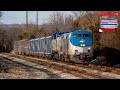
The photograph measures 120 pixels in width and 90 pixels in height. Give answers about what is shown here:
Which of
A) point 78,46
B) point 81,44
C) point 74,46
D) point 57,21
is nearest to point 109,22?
point 81,44

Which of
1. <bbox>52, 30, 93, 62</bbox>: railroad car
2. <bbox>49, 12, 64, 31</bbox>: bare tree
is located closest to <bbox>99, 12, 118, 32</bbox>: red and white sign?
<bbox>52, 30, 93, 62</bbox>: railroad car

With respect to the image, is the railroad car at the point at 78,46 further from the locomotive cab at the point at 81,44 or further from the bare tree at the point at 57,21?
the bare tree at the point at 57,21

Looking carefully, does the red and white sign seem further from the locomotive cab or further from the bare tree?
the bare tree

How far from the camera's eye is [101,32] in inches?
1366

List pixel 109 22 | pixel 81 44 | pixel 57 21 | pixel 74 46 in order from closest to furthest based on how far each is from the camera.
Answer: pixel 74 46 → pixel 81 44 → pixel 109 22 → pixel 57 21

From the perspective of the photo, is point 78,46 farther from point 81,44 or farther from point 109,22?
point 109,22

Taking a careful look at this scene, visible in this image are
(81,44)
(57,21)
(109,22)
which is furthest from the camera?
(57,21)

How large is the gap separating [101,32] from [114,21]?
267cm

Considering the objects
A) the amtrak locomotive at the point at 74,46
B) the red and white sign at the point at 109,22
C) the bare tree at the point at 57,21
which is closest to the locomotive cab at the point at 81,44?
the amtrak locomotive at the point at 74,46

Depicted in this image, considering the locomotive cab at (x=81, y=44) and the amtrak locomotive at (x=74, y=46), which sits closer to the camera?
the locomotive cab at (x=81, y=44)
